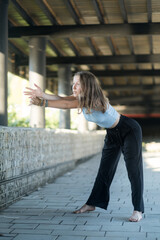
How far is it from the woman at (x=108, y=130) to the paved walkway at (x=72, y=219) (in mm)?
201

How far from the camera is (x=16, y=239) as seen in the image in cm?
377

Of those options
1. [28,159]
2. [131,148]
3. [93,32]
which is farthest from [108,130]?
[93,32]

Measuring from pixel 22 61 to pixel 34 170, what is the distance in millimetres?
13083

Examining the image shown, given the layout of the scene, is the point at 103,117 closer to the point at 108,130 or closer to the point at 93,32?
the point at 108,130

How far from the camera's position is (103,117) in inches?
173

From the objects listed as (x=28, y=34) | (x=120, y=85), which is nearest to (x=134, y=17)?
(x=28, y=34)

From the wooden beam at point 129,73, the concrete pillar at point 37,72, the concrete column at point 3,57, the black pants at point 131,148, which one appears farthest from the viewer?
the wooden beam at point 129,73

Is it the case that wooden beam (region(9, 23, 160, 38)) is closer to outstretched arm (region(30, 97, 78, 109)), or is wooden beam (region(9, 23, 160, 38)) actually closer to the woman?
the woman

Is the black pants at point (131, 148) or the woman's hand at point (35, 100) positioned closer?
the woman's hand at point (35, 100)

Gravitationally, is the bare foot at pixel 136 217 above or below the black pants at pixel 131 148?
below

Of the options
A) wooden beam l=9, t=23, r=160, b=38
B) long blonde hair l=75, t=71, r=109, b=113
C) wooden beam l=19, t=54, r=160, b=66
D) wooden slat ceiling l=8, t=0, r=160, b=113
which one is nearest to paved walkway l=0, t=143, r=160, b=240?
long blonde hair l=75, t=71, r=109, b=113

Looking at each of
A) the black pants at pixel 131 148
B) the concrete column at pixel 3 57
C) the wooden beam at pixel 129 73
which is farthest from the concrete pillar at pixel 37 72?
the black pants at pixel 131 148

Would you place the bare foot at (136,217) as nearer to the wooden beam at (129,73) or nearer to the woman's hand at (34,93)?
the woman's hand at (34,93)

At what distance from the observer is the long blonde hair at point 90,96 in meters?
4.30
